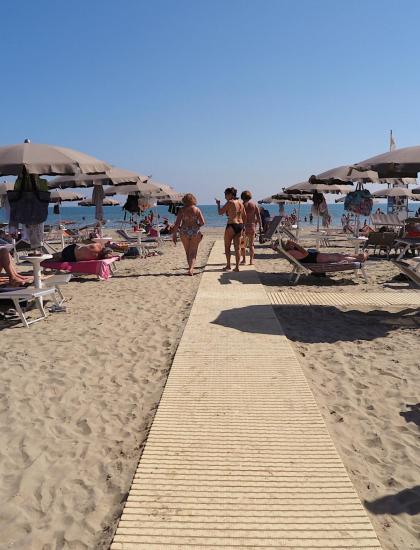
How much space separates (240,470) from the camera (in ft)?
8.13

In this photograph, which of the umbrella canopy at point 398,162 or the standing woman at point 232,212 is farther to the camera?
the standing woman at point 232,212

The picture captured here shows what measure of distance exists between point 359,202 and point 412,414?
844 cm

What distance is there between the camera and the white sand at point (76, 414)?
2.21m

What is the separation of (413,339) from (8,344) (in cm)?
432

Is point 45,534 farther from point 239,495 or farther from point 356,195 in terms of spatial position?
point 356,195

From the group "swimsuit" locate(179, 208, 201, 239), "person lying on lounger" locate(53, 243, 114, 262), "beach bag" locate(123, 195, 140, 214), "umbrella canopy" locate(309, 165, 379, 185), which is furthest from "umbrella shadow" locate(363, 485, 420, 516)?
"beach bag" locate(123, 195, 140, 214)

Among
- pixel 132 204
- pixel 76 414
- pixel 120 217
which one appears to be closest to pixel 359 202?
pixel 132 204

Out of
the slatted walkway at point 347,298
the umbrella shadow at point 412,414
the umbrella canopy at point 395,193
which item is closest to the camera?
the umbrella shadow at point 412,414

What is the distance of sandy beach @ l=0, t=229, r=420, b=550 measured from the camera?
224 centimetres

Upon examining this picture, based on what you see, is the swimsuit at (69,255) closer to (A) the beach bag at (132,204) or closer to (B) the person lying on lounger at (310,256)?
(B) the person lying on lounger at (310,256)

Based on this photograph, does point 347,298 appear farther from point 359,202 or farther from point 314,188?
point 314,188

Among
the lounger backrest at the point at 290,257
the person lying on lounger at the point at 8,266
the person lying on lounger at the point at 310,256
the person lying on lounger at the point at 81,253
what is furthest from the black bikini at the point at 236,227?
the person lying on lounger at the point at 8,266

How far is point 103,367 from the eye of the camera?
4156 millimetres

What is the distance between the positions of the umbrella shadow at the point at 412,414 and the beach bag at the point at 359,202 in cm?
809
